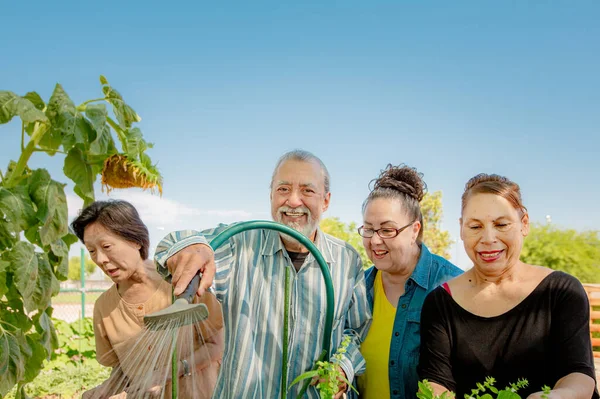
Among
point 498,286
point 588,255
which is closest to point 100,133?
point 498,286

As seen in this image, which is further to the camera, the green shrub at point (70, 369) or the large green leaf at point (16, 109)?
the green shrub at point (70, 369)

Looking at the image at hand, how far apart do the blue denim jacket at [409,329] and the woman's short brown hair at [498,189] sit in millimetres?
485

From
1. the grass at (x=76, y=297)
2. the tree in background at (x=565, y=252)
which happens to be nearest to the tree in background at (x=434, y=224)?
the tree in background at (x=565, y=252)

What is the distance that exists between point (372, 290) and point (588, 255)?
973 cm

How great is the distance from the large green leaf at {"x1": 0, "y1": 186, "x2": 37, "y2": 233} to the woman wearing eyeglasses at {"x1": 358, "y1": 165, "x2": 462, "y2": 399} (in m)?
1.69

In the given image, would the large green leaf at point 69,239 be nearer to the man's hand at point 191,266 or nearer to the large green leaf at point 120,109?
the large green leaf at point 120,109

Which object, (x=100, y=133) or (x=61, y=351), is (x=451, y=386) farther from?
(x=61, y=351)

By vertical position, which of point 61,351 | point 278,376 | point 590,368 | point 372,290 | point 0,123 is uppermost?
point 0,123

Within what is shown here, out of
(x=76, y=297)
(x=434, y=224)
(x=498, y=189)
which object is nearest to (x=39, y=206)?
(x=498, y=189)

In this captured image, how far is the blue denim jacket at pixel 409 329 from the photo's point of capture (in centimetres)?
193

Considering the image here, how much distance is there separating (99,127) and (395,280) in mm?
1774

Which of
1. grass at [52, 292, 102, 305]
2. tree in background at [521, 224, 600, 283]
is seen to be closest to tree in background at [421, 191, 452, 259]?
tree in background at [521, 224, 600, 283]

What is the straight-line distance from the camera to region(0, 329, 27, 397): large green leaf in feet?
8.82

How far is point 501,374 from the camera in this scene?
1.53 meters
